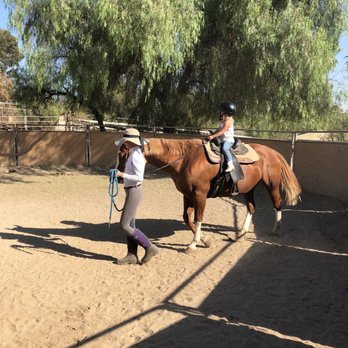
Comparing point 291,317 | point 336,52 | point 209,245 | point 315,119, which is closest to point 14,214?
point 209,245

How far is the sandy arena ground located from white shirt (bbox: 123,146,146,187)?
1.12m

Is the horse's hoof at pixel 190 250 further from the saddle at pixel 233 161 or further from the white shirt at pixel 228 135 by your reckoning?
the white shirt at pixel 228 135

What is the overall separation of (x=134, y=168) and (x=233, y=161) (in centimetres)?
176

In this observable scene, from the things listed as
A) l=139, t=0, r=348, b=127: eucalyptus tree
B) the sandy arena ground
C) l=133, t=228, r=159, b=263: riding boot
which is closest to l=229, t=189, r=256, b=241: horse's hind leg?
the sandy arena ground

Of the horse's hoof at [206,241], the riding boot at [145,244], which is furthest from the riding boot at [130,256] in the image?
the horse's hoof at [206,241]

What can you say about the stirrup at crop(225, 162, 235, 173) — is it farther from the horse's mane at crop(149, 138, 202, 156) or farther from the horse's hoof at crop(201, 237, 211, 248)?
the horse's hoof at crop(201, 237, 211, 248)

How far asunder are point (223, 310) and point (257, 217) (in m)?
4.12

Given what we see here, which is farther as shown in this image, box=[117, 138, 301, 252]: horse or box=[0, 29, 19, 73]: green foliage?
box=[0, 29, 19, 73]: green foliage

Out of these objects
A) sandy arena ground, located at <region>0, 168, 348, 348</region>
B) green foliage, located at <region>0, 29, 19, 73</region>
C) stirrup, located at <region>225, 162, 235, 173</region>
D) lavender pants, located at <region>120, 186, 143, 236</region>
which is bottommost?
sandy arena ground, located at <region>0, 168, 348, 348</region>

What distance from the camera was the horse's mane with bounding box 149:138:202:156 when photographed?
5510 millimetres

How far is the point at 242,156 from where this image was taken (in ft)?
20.5

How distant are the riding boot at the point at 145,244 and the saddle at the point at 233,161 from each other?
4.54 feet

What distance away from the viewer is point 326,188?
370 inches

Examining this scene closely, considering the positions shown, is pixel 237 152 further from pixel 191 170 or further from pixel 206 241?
pixel 206 241
